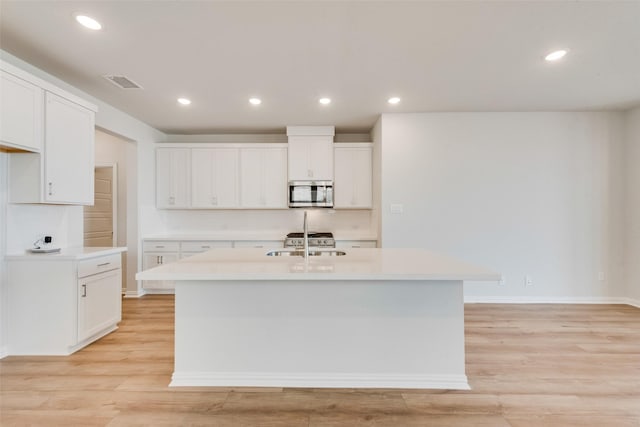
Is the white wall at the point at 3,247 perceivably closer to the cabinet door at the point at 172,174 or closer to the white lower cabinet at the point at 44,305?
the white lower cabinet at the point at 44,305

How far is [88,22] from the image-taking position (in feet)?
7.00

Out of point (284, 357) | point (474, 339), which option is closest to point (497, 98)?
point (474, 339)

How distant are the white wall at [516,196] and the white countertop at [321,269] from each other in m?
1.96

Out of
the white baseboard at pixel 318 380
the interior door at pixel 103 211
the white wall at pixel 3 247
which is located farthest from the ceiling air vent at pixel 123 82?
the white baseboard at pixel 318 380

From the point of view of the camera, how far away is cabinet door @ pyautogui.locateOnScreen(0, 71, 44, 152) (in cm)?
228

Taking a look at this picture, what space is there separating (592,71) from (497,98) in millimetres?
849

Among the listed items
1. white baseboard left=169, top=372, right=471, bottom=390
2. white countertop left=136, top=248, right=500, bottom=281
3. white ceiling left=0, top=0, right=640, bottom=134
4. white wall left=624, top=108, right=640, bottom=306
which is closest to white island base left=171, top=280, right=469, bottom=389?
white baseboard left=169, top=372, right=471, bottom=390

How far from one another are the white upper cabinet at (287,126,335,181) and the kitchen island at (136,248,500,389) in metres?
2.82

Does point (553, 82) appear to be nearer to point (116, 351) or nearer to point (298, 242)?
point (298, 242)

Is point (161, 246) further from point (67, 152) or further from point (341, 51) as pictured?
point (341, 51)

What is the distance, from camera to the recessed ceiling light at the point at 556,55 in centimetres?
253

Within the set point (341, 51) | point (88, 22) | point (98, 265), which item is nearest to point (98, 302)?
point (98, 265)

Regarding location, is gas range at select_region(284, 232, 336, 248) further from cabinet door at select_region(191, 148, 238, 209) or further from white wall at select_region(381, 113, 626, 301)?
cabinet door at select_region(191, 148, 238, 209)

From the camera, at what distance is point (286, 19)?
2.10 metres
